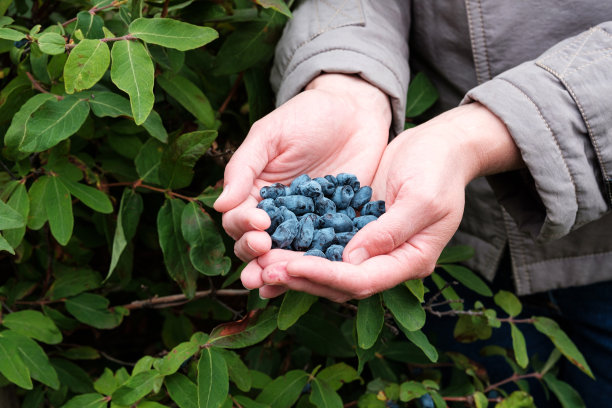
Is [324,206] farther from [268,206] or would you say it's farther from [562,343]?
[562,343]

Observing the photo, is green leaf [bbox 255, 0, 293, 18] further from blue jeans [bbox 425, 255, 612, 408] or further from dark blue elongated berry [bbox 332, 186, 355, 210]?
blue jeans [bbox 425, 255, 612, 408]

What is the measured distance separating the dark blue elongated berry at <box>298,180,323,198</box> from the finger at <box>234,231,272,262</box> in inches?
5.9

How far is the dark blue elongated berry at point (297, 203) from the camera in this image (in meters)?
1.03

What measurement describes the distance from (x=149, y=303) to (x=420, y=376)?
743 millimetres

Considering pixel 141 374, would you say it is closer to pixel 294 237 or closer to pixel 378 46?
pixel 294 237

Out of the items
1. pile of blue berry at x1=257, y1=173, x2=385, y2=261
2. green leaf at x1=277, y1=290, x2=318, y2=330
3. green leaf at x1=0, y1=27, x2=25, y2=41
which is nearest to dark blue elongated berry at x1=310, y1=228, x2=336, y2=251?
pile of blue berry at x1=257, y1=173, x2=385, y2=261

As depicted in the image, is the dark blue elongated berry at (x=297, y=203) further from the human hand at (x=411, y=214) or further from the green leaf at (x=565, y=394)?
the green leaf at (x=565, y=394)

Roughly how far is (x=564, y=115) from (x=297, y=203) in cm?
52

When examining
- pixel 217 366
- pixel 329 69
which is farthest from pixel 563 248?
pixel 217 366

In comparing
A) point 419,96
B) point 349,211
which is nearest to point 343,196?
point 349,211

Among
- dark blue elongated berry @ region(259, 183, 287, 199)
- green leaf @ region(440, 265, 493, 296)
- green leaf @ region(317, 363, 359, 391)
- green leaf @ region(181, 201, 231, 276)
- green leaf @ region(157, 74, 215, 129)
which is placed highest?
green leaf @ region(157, 74, 215, 129)

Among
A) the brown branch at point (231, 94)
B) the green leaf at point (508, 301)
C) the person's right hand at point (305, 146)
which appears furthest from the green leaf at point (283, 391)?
the brown branch at point (231, 94)

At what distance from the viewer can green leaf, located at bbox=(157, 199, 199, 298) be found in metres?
1.07

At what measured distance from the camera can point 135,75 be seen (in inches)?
34.2
